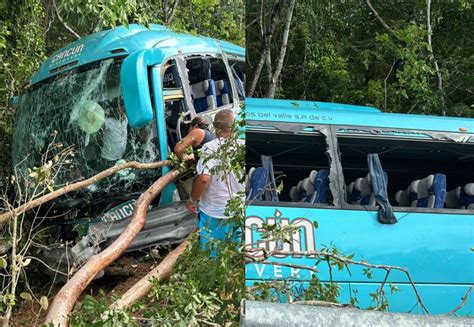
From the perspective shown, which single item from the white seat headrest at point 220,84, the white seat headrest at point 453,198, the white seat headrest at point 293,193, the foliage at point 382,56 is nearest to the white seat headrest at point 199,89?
the white seat headrest at point 220,84

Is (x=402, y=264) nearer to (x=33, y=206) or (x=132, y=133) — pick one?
(x=132, y=133)

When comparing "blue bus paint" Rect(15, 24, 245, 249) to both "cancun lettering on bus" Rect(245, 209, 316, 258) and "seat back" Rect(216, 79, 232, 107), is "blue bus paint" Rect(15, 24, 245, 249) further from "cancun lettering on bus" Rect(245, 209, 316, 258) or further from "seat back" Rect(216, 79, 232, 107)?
"cancun lettering on bus" Rect(245, 209, 316, 258)

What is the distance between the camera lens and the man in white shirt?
4.79ft

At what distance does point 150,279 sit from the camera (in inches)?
79.7

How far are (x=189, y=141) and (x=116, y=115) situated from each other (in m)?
0.66

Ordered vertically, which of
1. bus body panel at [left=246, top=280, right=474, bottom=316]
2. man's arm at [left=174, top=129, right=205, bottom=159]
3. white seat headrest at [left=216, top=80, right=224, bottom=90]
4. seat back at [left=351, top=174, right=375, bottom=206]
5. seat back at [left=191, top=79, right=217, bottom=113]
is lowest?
bus body panel at [left=246, top=280, right=474, bottom=316]

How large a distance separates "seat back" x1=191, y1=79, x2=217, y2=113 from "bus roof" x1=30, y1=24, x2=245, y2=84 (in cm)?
20

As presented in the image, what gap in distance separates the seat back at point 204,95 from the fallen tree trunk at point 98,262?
0.41 meters

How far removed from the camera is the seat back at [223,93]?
151cm

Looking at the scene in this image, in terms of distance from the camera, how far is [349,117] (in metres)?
0.93

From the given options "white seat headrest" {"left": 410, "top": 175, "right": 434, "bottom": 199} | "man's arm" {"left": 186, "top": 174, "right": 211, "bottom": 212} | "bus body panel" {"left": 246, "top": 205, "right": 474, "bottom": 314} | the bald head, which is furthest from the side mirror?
"white seat headrest" {"left": 410, "top": 175, "right": 434, "bottom": 199}

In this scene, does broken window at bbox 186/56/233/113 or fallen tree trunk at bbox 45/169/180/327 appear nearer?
broken window at bbox 186/56/233/113

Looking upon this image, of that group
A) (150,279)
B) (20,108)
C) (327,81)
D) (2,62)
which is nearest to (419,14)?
(327,81)

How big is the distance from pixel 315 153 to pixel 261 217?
17 cm
